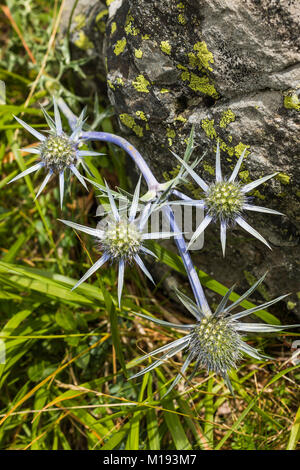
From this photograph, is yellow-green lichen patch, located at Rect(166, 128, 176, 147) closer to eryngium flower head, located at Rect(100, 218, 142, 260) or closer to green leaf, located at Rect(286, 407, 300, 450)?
eryngium flower head, located at Rect(100, 218, 142, 260)

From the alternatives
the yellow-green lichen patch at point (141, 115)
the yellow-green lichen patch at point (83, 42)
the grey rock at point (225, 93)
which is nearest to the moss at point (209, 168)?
the grey rock at point (225, 93)

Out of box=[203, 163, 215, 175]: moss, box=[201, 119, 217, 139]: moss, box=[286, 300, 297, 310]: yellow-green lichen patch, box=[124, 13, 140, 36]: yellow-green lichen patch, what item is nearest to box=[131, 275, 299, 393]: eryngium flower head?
box=[286, 300, 297, 310]: yellow-green lichen patch

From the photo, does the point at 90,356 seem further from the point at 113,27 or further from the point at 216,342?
the point at 113,27

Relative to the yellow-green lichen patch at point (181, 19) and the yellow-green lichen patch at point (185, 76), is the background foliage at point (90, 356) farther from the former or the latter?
the yellow-green lichen patch at point (181, 19)

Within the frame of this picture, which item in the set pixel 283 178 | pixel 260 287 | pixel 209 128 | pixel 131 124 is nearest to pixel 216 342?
pixel 260 287

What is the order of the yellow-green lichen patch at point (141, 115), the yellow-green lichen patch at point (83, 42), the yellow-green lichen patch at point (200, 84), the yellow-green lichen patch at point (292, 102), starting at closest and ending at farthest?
the yellow-green lichen patch at point (292, 102) → the yellow-green lichen patch at point (200, 84) → the yellow-green lichen patch at point (141, 115) → the yellow-green lichen patch at point (83, 42)

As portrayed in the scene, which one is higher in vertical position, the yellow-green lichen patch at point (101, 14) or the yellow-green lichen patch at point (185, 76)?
the yellow-green lichen patch at point (101, 14)

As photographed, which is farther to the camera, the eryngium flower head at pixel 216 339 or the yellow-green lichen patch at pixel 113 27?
the yellow-green lichen patch at pixel 113 27
